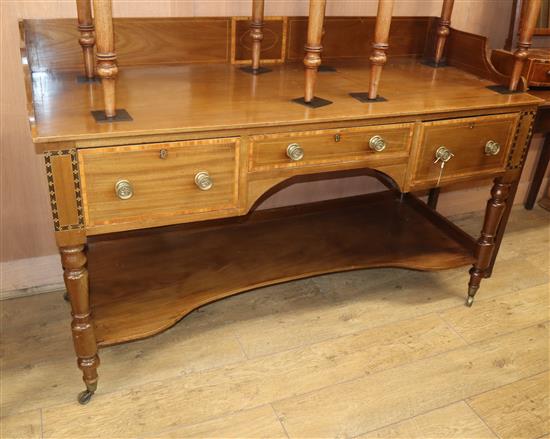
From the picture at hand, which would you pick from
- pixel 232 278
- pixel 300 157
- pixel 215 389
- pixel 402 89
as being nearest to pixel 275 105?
pixel 300 157

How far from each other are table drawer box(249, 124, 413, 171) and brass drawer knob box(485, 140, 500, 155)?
0.35 metres

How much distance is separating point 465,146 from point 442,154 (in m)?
0.12

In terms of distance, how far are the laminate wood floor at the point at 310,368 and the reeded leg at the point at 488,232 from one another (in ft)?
0.43

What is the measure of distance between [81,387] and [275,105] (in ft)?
3.63

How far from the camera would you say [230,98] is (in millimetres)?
1728

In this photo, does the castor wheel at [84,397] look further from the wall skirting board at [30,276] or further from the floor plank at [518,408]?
the floor plank at [518,408]

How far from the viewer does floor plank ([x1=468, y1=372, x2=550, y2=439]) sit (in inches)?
70.8

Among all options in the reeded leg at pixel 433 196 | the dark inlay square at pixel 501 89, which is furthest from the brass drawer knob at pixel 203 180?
the reeded leg at pixel 433 196

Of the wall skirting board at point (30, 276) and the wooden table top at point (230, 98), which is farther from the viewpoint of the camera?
the wall skirting board at point (30, 276)

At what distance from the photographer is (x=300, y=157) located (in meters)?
1.67

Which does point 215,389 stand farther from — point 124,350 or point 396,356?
point 396,356

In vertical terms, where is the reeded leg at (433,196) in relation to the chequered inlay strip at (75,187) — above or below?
below

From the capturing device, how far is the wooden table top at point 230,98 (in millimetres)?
1461

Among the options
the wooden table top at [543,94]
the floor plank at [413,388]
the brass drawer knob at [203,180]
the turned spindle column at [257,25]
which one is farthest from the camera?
the wooden table top at [543,94]
